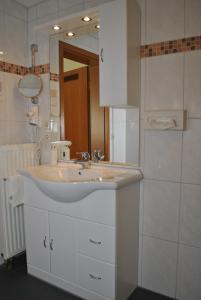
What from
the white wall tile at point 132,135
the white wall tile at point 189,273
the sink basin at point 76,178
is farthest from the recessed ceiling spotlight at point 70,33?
the white wall tile at point 189,273

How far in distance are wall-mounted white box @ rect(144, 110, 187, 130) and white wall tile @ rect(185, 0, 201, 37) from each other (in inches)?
18.7

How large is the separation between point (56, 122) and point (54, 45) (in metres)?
0.65

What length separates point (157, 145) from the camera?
1.62 meters

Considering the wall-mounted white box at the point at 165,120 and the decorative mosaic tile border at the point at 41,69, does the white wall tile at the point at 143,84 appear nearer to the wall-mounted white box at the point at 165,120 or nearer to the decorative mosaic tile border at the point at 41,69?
the wall-mounted white box at the point at 165,120

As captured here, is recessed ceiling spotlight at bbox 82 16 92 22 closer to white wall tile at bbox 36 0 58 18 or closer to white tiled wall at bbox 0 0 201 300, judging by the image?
white tiled wall at bbox 0 0 201 300

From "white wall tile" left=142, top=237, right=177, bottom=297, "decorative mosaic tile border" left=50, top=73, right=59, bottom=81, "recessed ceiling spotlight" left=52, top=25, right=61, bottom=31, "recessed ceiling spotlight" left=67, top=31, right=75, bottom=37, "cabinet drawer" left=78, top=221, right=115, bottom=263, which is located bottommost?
"white wall tile" left=142, top=237, right=177, bottom=297

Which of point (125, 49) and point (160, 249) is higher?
point (125, 49)

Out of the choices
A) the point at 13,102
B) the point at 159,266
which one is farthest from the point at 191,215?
the point at 13,102

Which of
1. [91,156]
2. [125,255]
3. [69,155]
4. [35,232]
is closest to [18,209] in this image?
[35,232]

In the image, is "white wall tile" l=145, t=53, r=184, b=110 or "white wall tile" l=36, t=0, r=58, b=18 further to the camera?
"white wall tile" l=36, t=0, r=58, b=18

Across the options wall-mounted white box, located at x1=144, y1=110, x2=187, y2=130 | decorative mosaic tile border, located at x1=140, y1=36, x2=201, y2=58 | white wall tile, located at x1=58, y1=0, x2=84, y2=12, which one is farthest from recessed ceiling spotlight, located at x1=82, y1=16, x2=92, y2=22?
wall-mounted white box, located at x1=144, y1=110, x2=187, y2=130

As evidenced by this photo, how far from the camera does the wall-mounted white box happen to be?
148cm

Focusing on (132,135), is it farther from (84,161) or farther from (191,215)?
(191,215)

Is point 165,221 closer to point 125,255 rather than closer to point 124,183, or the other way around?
point 125,255
